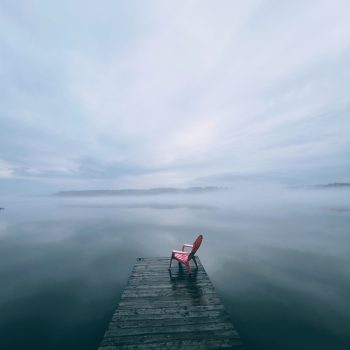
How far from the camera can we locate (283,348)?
24.7 ft

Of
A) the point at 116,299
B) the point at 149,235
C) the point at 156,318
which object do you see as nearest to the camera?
the point at 156,318

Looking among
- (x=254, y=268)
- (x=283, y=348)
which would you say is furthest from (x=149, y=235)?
(x=283, y=348)

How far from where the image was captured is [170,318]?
20.5ft

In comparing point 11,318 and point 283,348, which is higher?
point 11,318

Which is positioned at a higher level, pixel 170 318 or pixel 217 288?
pixel 170 318

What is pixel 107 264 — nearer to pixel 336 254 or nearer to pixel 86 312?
pixel 86 312

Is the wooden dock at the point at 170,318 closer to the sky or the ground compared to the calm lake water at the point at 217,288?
closer to the sky

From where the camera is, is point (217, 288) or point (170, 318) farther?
point (217, 288)

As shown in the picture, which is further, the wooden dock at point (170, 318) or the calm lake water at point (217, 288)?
the calm lake water at point (217, 288)

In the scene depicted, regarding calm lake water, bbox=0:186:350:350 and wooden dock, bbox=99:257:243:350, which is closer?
wooden dock, bbox=99:257:243:350

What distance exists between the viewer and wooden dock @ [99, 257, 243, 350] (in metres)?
5.32

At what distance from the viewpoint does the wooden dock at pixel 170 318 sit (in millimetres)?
5320

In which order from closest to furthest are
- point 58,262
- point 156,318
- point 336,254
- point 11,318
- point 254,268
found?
Answer: point 156,318 < point 11,318 < point 254,268 < point 58,262 < point 336,254

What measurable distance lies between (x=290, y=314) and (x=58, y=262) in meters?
17.7
